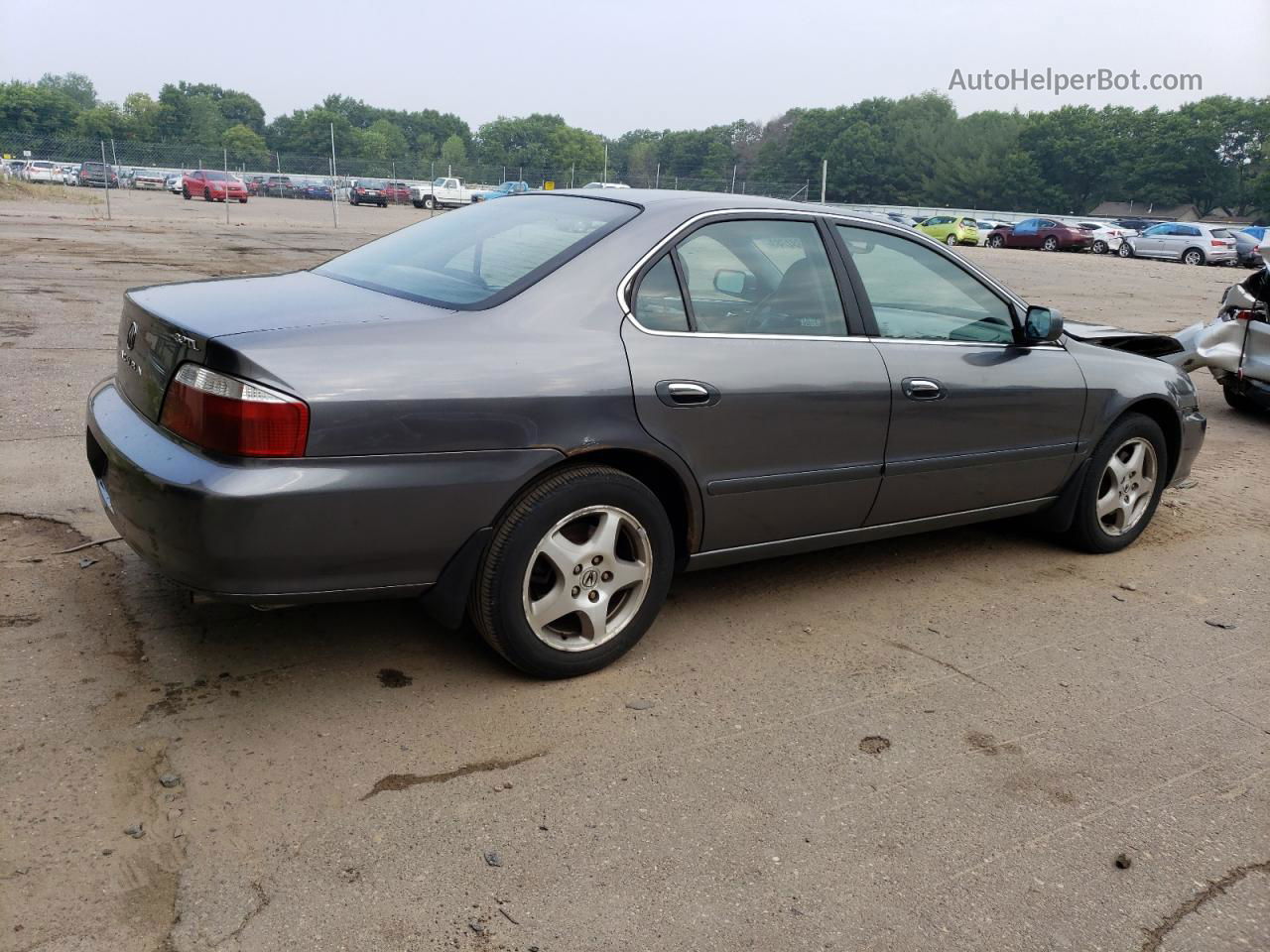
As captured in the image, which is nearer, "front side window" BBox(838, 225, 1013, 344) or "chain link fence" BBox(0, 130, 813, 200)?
"front side window" BBox(838, 225, 1013, 344)

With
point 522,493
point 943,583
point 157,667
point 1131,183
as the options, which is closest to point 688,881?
point 522,493

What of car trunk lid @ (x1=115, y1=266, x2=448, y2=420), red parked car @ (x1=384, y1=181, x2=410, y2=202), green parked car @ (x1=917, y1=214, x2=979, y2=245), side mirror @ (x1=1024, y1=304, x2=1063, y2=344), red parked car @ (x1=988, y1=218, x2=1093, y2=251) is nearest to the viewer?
car trunk lid @ (x1=115, y1=266, x2=448, y2=420)

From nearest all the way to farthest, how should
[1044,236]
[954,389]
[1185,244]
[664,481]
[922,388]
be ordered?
1. [664,481]
2. [922,388]
3. [954,389]
4. [1185,244]
5. [1044,236]

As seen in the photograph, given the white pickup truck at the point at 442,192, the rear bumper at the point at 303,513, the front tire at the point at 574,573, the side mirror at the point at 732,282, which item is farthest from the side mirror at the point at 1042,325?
the white pickup truck at the point at 442,192

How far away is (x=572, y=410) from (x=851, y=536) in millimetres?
1476

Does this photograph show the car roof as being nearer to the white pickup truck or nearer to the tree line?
the white pickup truck

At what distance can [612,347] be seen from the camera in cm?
333

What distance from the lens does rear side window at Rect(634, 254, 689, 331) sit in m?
3.47

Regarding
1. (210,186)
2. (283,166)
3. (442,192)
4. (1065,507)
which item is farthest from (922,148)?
(1065,507)

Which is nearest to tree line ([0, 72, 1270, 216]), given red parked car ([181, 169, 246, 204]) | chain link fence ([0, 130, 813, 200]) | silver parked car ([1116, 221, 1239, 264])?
chain link fence ([0, 130, 813, 200])

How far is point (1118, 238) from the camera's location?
40969mm

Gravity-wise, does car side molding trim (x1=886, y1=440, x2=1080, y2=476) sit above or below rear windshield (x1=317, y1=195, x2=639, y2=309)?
below

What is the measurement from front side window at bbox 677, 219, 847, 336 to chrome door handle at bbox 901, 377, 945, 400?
0.33 metres

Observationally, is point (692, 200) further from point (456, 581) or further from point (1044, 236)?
point (1044, 236)
